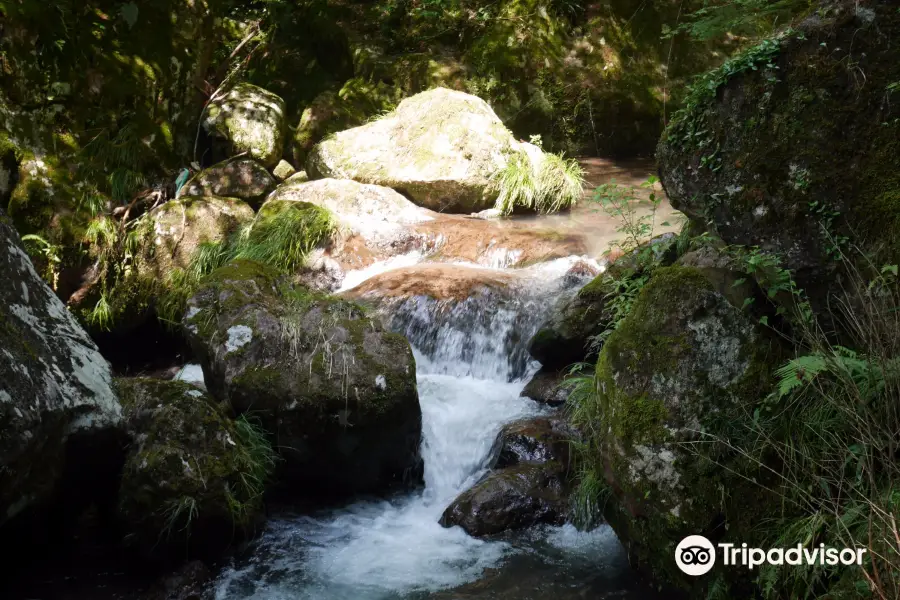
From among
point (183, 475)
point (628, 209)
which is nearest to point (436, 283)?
point (628, 209)

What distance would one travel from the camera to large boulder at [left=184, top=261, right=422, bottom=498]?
15.1ft

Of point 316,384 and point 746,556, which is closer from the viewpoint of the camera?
point 746,556

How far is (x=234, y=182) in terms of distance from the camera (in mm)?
8594

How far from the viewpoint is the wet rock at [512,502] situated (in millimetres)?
4344

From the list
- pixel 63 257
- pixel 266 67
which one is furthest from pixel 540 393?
pixel 266 67

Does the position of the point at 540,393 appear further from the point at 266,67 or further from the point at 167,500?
the point at 266,67

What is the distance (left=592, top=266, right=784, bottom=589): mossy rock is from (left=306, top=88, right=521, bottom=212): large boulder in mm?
5539

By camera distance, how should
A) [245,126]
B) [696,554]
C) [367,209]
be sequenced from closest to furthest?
[696,554] < [367,209] < [245,126]

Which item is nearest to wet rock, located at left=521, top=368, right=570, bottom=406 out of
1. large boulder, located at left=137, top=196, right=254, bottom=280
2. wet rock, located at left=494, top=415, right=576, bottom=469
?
wet rock, located at left=494, top=415, right=576, bottom=469

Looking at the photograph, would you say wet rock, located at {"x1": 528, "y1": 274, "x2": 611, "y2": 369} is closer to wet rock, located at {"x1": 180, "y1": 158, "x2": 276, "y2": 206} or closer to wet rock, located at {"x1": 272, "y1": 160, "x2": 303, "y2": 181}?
wet rock, located at {"x1": 180, "y1": 158, "x2": 276, "y2": 206}

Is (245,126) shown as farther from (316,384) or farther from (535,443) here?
(535,443)

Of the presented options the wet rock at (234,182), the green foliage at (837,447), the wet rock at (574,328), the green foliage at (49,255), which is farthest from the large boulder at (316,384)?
the wet rock at (234,182)

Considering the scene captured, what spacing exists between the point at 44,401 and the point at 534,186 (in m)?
6.66

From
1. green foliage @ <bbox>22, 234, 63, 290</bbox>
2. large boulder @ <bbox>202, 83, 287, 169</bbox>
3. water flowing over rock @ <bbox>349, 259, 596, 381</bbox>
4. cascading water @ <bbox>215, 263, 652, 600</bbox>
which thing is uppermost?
large boulder @ <bbox>202, 83, 287, 169</bbox>
